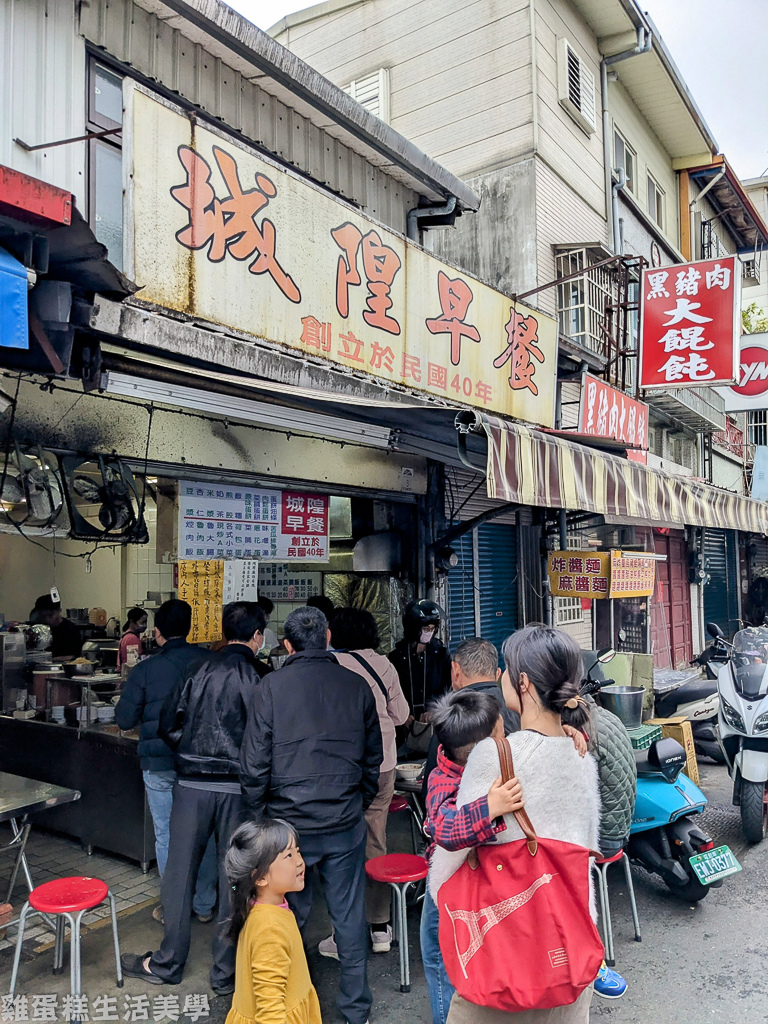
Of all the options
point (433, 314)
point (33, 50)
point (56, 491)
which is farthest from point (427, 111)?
point (56, 491)

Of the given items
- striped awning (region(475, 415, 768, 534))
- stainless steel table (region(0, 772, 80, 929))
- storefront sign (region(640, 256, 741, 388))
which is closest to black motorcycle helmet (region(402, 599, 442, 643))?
striped awning (region(475, 415, 768, 534))

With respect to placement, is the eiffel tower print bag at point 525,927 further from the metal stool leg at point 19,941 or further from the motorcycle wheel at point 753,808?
the motorcycle wheel at point 753,808

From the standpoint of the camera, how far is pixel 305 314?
6066 millimetres

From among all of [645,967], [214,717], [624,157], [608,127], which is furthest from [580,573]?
[624,157]

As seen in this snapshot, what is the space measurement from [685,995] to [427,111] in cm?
1191

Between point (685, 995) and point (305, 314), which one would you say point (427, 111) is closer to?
point (305, 314)

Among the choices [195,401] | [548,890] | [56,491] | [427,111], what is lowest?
[548,890]

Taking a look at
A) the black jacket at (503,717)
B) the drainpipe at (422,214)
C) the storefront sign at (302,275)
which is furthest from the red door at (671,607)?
the black jacket at (503,717)

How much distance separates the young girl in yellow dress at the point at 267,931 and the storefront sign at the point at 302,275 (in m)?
3.40

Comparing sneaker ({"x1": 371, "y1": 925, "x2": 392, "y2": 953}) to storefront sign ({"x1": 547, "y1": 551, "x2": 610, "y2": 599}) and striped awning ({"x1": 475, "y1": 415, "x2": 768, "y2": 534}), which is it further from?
storefront sign ({"x1": 547, "y1": 551, "x2": 610, "y2": 599})

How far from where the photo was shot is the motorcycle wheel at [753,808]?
6.18 m

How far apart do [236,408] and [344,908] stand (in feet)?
11.0

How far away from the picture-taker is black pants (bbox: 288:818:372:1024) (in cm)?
372

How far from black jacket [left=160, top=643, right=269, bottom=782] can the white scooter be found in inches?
169
